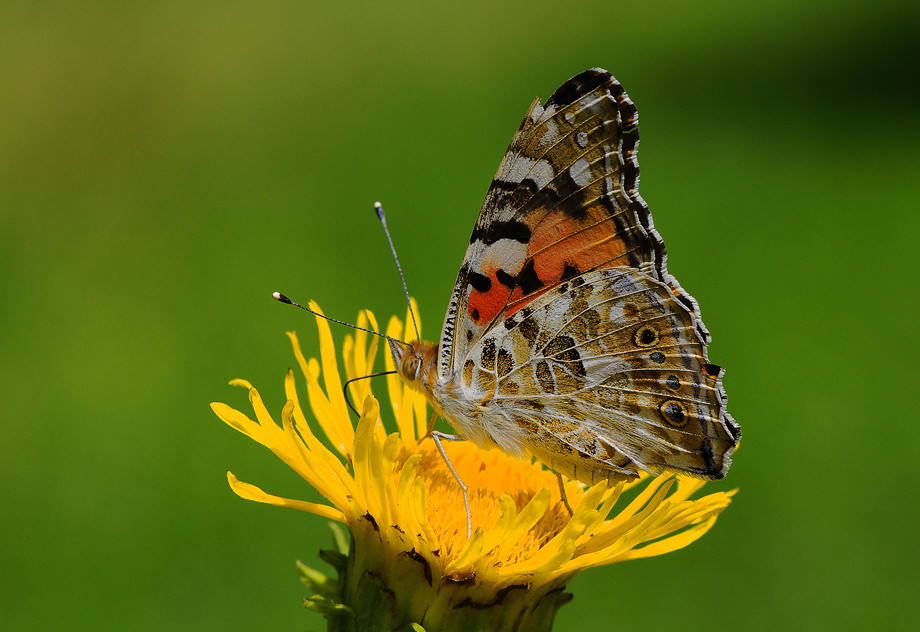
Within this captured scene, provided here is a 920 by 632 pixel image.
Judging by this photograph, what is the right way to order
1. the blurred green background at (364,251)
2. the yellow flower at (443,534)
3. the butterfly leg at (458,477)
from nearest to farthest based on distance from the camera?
the yellow flower at (443,534), the butterfly leg at (458,477), the blurred green background at (364,251)

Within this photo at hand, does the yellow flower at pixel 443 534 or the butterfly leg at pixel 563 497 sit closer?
the yellow flower at pixel 443 534

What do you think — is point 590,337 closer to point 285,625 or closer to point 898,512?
point 285,625

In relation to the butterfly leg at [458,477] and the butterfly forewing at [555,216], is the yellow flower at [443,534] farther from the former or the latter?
the butterfly forewing at [555,216]

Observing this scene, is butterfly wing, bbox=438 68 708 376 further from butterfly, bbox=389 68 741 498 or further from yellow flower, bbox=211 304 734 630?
yellow flower, bbox=211 304 734 630

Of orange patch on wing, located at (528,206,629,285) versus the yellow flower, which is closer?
the yellow flower

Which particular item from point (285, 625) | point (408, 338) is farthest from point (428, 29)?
point (408, 338)

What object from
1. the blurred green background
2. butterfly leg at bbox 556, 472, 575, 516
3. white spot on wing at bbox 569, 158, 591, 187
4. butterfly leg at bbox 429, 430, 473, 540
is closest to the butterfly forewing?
white spot on wing at bbox 569, 158, 591, 187

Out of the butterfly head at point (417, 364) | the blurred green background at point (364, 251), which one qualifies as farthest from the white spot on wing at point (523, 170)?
the blurred green background at point (364, 251)
